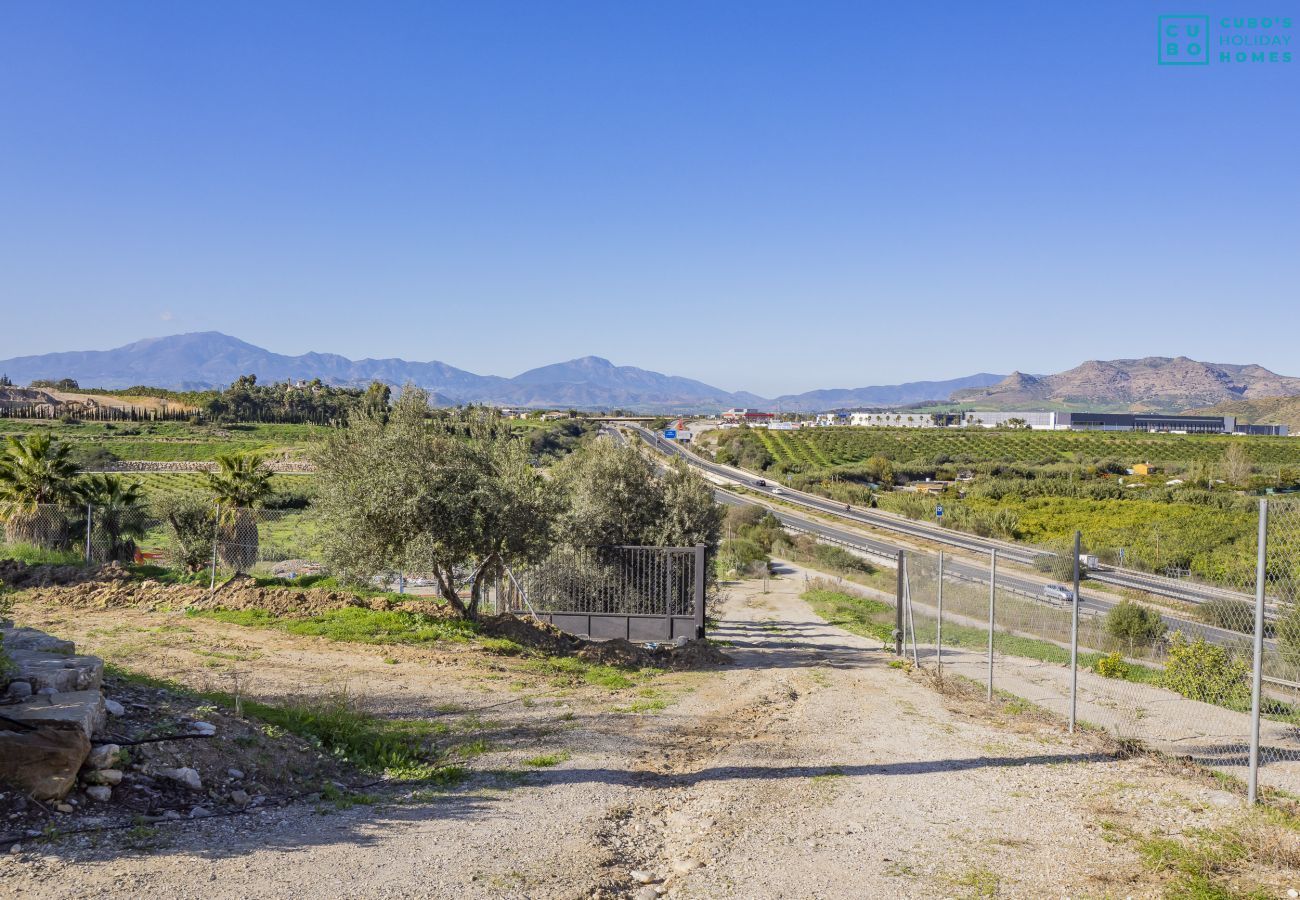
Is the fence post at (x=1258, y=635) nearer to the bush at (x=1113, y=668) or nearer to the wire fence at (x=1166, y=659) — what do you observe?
the wire fence at (x=1166, y=659)

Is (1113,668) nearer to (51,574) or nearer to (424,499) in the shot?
(424,499)

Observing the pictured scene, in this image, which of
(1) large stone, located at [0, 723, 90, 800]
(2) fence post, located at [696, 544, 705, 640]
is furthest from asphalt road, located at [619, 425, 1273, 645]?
(1) large stone, located at [0, 723, 90, 800]

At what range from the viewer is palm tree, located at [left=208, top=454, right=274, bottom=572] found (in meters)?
20.7

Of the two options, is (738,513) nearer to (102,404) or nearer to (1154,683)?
(1154,683)

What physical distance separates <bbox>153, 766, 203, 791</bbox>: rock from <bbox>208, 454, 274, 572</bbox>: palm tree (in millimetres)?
15308

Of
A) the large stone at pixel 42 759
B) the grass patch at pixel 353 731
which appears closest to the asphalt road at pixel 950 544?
the grass patch at pixel 353 731

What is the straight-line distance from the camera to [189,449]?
277ft

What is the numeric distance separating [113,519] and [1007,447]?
380 ft

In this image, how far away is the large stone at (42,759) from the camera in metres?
5.62

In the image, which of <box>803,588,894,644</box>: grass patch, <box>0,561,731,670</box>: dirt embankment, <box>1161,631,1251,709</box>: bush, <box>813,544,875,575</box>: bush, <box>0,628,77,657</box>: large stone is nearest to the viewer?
<box>0,628,77,657</box>: large stone

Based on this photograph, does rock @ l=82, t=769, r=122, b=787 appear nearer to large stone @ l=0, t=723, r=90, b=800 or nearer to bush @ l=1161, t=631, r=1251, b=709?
large stone @ l=0, t=723, r=90, b=800

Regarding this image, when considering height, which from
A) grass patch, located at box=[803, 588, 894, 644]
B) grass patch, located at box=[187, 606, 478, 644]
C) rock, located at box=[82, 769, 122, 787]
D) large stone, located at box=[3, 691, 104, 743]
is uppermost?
large stone, located at box=[3, 691, 104, 743]

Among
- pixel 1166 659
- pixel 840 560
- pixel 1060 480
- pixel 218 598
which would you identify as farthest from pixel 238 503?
pixel 1060 480

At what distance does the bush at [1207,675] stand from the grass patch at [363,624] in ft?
38.5
